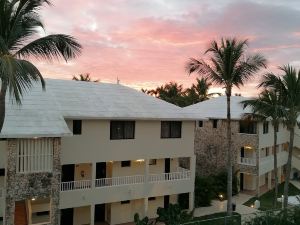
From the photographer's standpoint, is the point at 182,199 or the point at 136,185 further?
the point at 182,199

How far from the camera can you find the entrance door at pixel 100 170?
26922 mm

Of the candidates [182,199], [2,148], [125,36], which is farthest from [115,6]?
[182,199]

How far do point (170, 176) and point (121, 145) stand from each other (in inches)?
193

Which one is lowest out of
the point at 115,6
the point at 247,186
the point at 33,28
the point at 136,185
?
the point at 247,186

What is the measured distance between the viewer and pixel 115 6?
68.3 feet

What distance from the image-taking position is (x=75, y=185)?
78.1ft

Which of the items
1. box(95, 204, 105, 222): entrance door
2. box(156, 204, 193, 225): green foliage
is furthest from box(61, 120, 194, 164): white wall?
box(95, 204, 105, 222): entrance door

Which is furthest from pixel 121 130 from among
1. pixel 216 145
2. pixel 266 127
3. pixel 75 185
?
pixel 266 127

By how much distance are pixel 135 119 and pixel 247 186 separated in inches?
790

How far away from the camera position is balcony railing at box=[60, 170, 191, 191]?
23.8 meters

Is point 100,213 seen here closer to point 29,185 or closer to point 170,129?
point 170,129

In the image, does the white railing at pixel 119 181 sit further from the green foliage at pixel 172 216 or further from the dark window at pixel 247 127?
the dark window at pixel 247 127

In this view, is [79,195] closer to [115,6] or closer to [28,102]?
[28,102]

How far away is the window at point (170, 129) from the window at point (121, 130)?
2.66m
